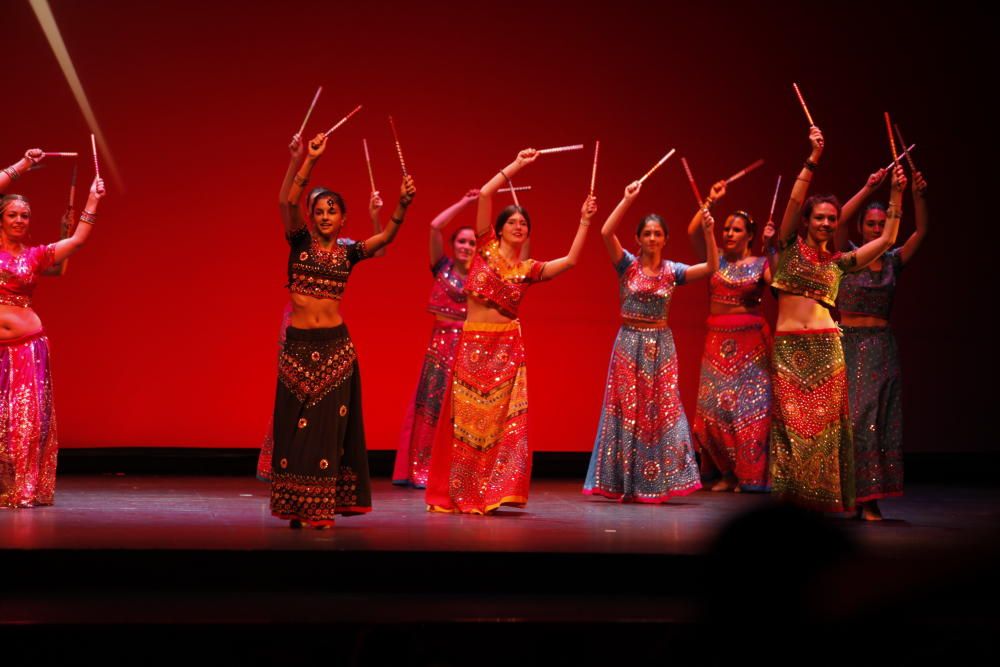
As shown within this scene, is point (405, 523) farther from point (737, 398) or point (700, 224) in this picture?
point (700, 224)

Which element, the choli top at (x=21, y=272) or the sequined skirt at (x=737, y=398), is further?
the sequined skirt at (x=737, y=398)

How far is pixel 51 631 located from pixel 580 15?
4927 millimetres

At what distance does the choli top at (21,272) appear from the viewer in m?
5.16

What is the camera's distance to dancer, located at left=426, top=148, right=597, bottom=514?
16.6ft

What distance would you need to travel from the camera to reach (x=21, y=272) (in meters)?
5.19

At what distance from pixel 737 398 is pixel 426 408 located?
5.24 feet

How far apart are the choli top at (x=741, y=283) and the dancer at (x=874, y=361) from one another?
30.8 inches

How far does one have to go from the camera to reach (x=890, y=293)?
215 inches

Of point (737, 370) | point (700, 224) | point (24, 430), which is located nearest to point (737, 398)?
point (737, 370)

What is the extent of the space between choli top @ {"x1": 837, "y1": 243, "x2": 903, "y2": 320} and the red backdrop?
5.93 feet

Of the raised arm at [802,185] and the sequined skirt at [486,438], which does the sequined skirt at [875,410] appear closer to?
the raised arm at [802,185]

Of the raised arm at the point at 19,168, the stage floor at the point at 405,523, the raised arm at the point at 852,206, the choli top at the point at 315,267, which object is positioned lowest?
the stage floor at the point at 405,523

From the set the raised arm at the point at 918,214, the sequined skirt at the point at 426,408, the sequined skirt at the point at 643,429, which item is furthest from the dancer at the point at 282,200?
the raised arm at the point at 918,214

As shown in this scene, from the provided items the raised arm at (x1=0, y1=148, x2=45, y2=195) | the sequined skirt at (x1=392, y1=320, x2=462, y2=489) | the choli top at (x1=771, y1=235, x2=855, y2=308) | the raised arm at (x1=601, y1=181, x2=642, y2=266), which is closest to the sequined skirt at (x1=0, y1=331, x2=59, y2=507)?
the raised arm at (x1=0, y1=148, x2=45, y2=195)
